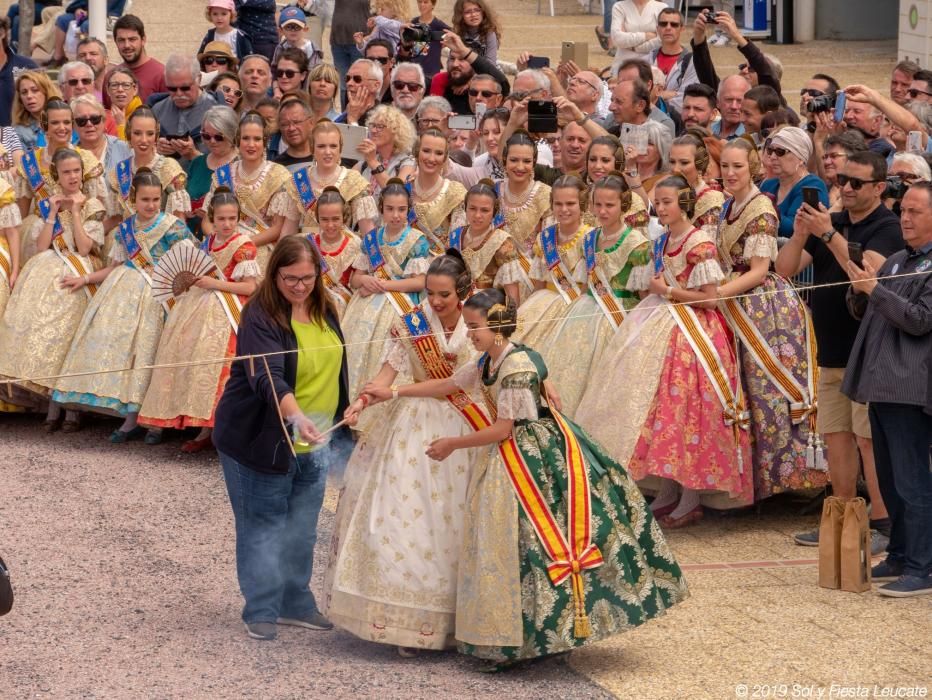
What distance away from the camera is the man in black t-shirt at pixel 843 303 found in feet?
21.8

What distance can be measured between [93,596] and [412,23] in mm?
5575

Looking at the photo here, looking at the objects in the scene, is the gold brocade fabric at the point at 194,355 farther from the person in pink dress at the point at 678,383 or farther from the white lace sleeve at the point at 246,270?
the person in pink dress at the point at 678,383

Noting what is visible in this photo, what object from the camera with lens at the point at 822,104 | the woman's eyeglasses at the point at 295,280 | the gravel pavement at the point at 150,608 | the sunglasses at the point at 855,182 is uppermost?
the camera with lens at the point at 822,104

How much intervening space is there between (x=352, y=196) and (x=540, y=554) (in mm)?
3290

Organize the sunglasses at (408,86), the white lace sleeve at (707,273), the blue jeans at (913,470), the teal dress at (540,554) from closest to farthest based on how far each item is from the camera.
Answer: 1. the teal dress at (540,554)
2. the blue jeans at (913,470)
3. the white lace sleeve at (707,273)
4. the sunglasses at (408,86)

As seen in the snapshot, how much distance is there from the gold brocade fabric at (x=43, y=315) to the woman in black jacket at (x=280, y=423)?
3.03m

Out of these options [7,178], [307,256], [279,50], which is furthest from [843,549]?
[279,50]

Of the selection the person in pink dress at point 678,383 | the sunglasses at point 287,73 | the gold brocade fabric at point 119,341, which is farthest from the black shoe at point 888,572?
the sunglasses at point 287,73

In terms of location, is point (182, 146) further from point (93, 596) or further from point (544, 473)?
point (544, 473)

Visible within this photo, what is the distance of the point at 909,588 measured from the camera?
20.9 feet

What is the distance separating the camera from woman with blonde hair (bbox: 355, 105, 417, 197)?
8688 millimetres

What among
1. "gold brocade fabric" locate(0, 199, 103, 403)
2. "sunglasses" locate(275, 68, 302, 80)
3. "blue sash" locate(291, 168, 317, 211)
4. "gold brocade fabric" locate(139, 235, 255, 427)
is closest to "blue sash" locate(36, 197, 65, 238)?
"gold brocade fabric" locate(0, 199, 103, 403)

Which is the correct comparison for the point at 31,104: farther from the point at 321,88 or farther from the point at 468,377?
the point at 468,377

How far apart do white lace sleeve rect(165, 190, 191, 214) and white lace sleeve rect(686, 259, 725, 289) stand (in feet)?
9.77
